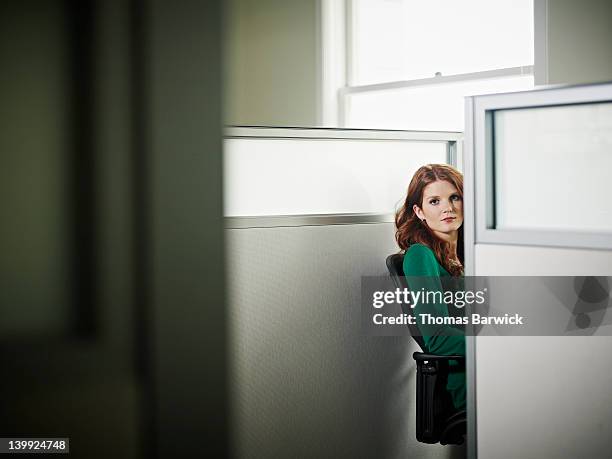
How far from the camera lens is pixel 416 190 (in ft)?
5.57

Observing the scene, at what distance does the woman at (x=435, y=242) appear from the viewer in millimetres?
1617

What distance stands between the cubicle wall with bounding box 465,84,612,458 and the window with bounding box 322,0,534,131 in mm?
1070

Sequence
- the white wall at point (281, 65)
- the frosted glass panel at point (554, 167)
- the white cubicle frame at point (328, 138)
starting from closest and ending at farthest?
the frosted glass panel at point (554, 167)
the white cubicle frame at point (328, 138)
the white wall at point (281, 65)

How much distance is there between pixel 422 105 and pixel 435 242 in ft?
3.34

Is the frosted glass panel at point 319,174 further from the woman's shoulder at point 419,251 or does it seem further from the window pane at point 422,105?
the window pane at point 422,105

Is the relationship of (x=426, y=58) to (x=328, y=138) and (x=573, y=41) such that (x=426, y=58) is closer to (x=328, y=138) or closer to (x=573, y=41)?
(x=573, y=41)

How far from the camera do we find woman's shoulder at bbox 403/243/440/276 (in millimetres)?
1630

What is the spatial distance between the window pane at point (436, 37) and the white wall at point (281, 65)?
18 centimetres

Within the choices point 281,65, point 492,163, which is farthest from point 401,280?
point 281,65

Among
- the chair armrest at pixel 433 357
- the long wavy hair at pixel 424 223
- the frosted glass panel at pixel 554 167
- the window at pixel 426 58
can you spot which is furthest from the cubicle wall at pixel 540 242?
the window at pixel 426 58

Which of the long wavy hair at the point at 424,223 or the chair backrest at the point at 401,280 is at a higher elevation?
the long wavy hair at the point at 424,223

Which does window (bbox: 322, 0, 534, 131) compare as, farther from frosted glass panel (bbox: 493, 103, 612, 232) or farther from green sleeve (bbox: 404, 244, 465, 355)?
frosted glass panel (bbox: 493, 103, 612, 232)

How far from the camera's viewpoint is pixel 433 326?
5.31 feet

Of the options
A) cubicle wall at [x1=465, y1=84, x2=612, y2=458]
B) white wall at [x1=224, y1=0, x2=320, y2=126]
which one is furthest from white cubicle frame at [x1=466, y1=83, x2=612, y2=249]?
white wall at [x1=224, y1=0, x2=320, y2=126]
